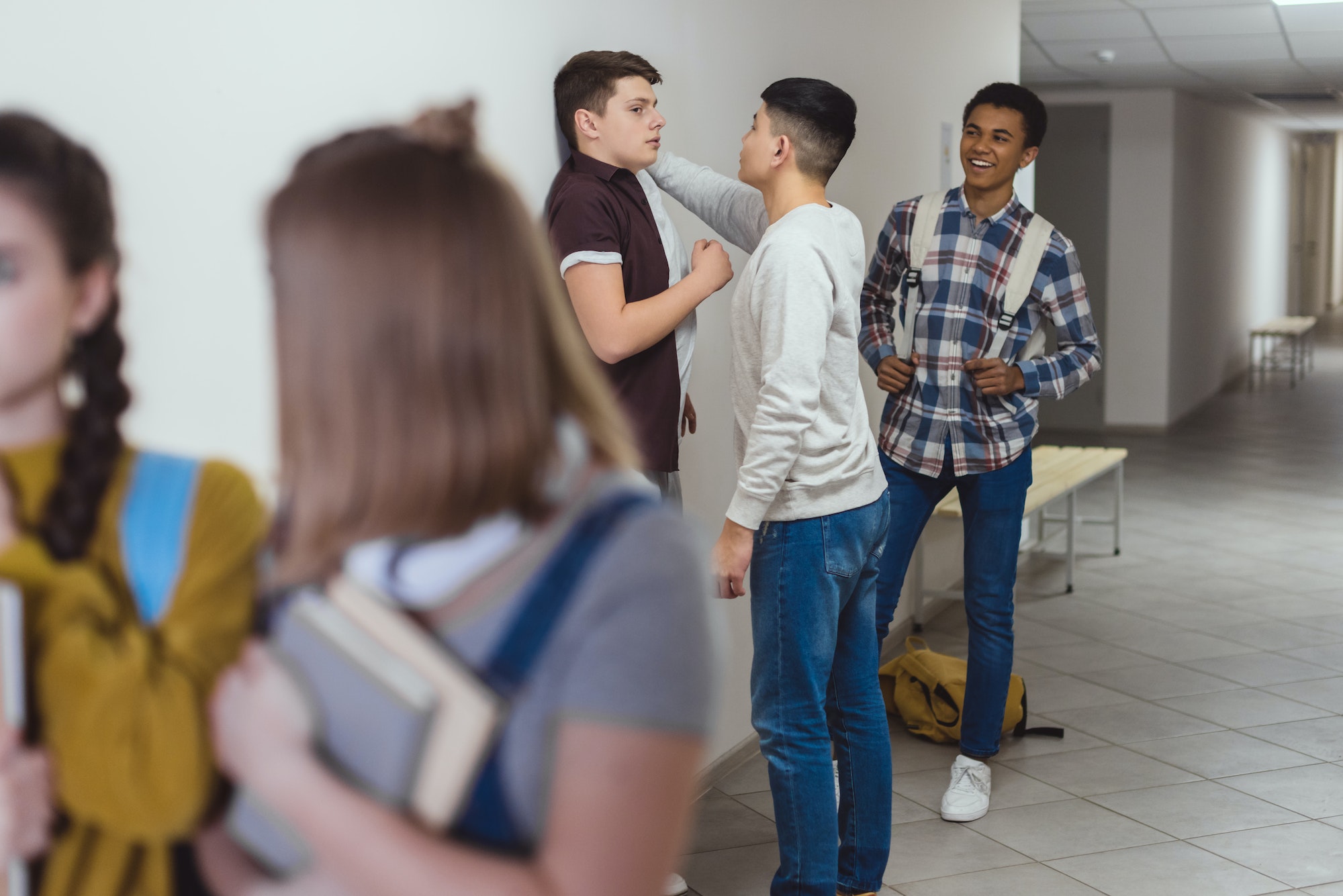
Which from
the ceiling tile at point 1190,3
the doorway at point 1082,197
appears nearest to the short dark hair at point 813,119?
the ceiling tile at point 1190,3

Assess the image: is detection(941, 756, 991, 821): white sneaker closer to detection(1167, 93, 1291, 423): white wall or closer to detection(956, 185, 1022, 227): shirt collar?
detection(956, 185, 1022, 227): shirt collar

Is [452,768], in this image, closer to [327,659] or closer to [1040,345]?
[327,659]

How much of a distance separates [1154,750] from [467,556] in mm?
3259

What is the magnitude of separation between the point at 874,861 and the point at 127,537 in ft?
6.48

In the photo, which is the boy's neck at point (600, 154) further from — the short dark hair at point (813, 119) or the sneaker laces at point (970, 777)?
the sneaker laces at point (970, 777)

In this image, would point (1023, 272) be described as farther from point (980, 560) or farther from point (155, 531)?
point (155, 531)

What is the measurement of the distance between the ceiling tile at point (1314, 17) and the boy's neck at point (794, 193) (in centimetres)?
542

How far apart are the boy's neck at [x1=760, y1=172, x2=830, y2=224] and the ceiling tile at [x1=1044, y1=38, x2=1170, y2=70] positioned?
5822mm

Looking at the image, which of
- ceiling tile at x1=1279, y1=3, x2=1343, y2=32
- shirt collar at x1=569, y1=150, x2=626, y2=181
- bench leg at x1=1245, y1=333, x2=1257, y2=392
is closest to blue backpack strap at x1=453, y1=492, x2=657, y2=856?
shirt collar at x1=569, y1=150, x2=626, y2=181

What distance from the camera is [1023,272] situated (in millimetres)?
3018

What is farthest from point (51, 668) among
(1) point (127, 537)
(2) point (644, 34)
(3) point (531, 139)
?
(2) point (644, 34)

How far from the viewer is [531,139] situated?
2455mm

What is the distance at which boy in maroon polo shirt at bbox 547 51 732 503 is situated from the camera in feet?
7.50

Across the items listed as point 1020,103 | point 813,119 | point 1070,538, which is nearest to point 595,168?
point 813,119
